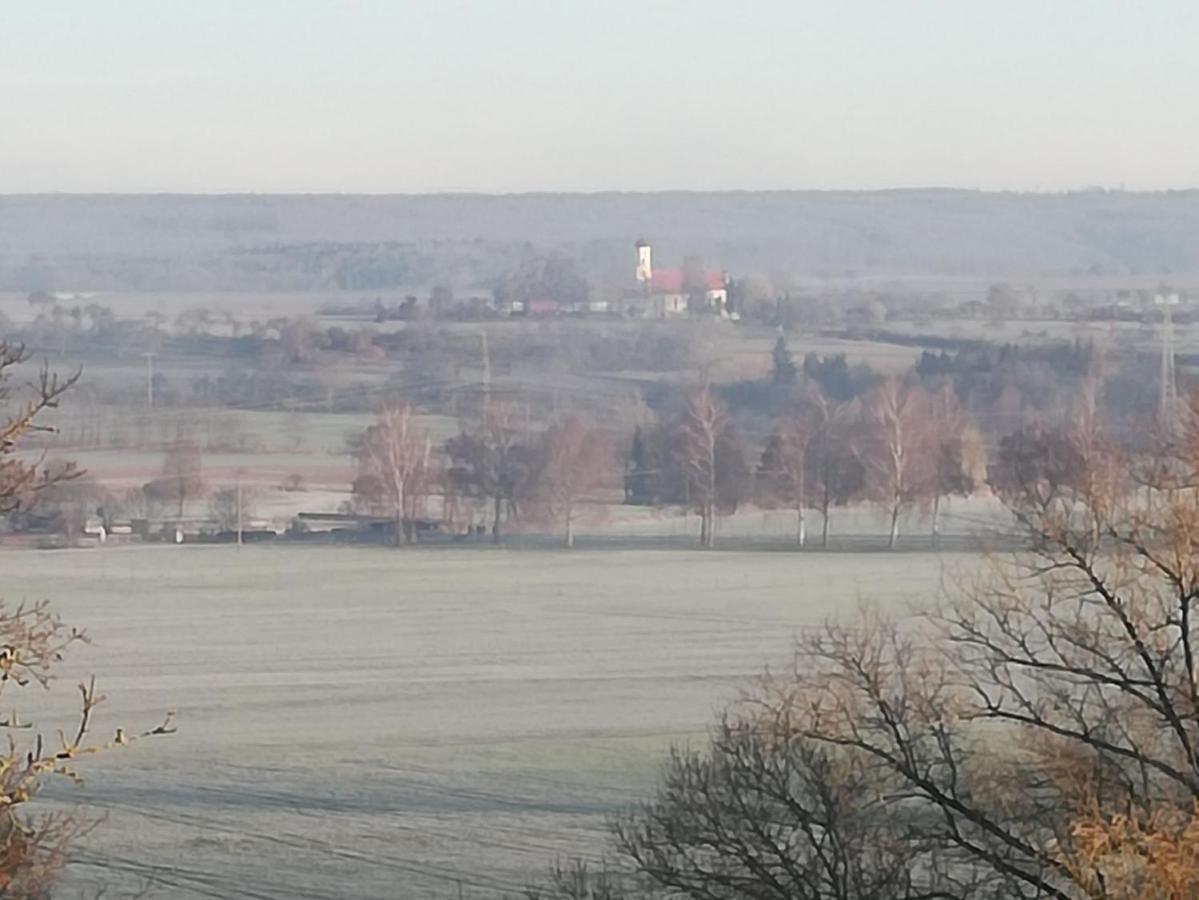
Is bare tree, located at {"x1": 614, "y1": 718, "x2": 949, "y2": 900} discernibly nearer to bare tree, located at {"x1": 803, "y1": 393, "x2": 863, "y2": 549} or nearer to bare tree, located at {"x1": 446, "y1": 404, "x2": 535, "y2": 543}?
bare tree, located at {"x1": 803, "y1": 393, "x2": 863, "y2": 549}

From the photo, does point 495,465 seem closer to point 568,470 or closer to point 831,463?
point 568,470

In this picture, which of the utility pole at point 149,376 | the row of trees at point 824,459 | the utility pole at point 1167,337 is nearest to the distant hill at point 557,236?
the utility pole at point 1167,337

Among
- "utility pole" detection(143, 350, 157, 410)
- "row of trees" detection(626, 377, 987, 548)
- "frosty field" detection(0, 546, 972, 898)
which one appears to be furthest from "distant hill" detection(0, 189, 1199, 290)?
"frosty field" detection(0, 546, 972, 898)

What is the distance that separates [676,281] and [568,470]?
17.4m

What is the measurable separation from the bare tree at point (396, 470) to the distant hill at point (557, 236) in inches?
631

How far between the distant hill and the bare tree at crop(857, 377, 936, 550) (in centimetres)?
1659

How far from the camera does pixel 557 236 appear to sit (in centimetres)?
5447

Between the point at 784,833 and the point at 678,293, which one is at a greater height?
the point at 678,293

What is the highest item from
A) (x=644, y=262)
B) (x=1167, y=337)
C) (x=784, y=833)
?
(x=644, y=262)

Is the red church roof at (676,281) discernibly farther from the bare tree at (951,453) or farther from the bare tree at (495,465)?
the bare tree at (951,453)

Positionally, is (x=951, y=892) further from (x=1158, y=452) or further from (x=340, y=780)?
(x=340, y=780)

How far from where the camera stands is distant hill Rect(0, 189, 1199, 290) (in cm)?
4800

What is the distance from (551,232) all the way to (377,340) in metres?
15.6

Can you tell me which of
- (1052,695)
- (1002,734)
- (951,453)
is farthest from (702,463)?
(1052,695)
